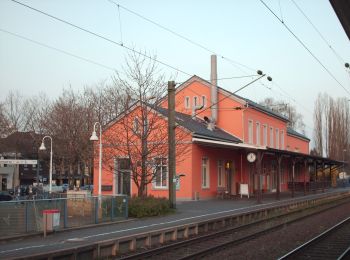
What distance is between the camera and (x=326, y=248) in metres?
14.3

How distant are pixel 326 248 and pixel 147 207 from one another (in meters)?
9.04

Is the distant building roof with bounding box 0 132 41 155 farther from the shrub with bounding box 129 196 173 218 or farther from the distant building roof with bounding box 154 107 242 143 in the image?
the shrub with bounding box 129 196 173 218

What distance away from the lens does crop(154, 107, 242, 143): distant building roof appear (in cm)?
3228

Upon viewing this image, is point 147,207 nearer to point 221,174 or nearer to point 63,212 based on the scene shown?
point 63,212

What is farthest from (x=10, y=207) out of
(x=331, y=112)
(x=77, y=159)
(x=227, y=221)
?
(x=331, y=112)

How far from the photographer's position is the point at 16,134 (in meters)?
54.6

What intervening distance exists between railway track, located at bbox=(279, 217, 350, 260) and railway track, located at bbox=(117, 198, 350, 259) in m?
2.08

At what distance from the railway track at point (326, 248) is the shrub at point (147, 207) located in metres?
7.52

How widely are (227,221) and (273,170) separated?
28410 mm

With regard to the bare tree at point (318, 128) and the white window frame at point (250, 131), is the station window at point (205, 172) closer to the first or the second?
the white window frame at point (250, 131)

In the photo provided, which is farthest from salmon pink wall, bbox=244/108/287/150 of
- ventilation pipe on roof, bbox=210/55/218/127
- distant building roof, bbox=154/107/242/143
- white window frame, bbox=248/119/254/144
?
ventilation pipe on roof, bbox=210/55/218/127

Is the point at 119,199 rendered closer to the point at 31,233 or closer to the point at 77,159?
the point at 31,233

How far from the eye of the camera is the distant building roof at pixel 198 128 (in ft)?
106

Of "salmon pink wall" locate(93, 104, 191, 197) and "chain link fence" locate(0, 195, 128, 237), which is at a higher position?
"salmon pink wall" locate(93, 104, 191, 197)
